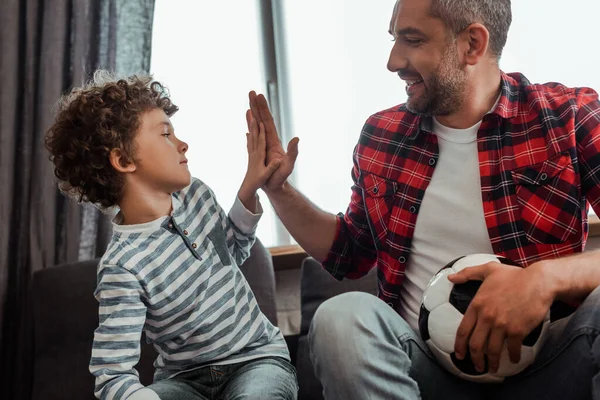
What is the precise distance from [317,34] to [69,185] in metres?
1.31

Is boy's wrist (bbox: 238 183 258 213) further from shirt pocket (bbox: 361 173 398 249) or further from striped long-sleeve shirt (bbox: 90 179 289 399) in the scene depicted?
shirt pocket (bbox: 361 173 398 249)

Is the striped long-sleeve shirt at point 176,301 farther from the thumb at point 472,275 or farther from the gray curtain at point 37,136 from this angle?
the gray curtain at point 37,136

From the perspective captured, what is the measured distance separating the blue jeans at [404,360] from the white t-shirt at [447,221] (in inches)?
10.6

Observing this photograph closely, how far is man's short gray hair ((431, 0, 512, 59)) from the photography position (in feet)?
5.26

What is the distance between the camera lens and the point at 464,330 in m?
1.19

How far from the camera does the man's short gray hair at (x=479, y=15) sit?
1.60 meters

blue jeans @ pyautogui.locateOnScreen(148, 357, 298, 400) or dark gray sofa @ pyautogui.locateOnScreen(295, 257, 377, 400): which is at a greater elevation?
dark gray sofa @ pyautogui.locateOnScreen(295, 257, 377, 400)

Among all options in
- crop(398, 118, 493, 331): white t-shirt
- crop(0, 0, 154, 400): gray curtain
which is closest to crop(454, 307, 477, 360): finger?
crop(398, 118, 493, 331): white t-shirt

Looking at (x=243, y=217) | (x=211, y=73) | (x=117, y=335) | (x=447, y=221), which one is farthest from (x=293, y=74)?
(x=117, y=335)

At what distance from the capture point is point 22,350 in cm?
234

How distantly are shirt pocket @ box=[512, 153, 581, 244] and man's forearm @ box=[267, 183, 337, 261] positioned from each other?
1.57 feet

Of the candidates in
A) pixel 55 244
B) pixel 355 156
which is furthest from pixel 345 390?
pixel 55 244

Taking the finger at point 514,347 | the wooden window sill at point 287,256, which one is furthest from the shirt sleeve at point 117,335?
the wooden window sill at point 287,256

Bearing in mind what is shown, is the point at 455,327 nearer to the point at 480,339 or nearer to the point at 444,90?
the point at 480,339
